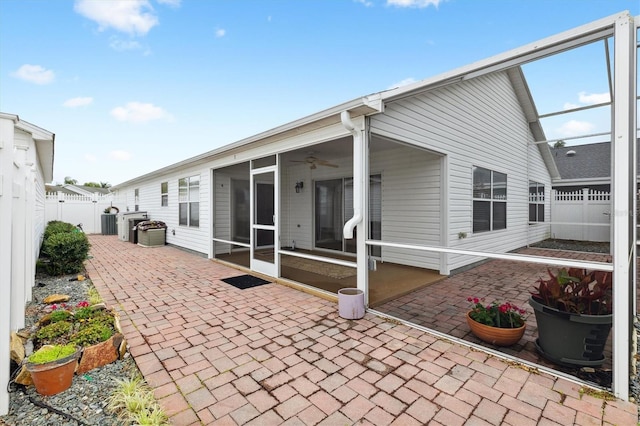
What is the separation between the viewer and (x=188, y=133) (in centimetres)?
1570

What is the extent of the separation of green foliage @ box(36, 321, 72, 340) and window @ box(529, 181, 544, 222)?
12.2 metres

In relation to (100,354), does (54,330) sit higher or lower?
higher

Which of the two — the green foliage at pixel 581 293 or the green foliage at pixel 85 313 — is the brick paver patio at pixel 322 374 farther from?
the green foliage at pixel 581 293

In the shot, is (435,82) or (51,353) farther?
(435,82)

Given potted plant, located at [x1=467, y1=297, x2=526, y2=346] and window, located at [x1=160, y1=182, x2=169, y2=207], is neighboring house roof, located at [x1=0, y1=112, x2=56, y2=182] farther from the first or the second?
potted plant, located at [x1=467, y1=297, x2=526, y2=346]

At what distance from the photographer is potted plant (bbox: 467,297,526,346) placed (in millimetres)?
2898

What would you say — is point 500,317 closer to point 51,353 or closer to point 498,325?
point 498,325

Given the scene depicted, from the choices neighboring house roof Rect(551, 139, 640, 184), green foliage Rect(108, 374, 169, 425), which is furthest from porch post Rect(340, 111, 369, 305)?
neighboring house roof Rect(551, 139, 640, 184)

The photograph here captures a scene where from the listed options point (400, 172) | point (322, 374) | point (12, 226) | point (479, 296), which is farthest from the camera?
point (400, 172)

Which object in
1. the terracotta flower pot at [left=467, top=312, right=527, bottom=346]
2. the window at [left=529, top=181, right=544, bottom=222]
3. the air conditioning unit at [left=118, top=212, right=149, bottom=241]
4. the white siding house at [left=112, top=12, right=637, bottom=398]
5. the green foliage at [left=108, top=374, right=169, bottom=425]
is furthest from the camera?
the air conditioning unit at [left=118, top=212, right=149, bottom=241]

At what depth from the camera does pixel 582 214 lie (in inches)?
436

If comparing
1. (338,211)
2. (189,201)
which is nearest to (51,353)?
(338,211)

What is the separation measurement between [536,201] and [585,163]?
6.99 meters

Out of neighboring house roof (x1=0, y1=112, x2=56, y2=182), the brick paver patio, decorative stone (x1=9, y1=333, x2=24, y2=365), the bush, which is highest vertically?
neighboring house roof (x1=0, y1=112, x2=56, y2=182)
